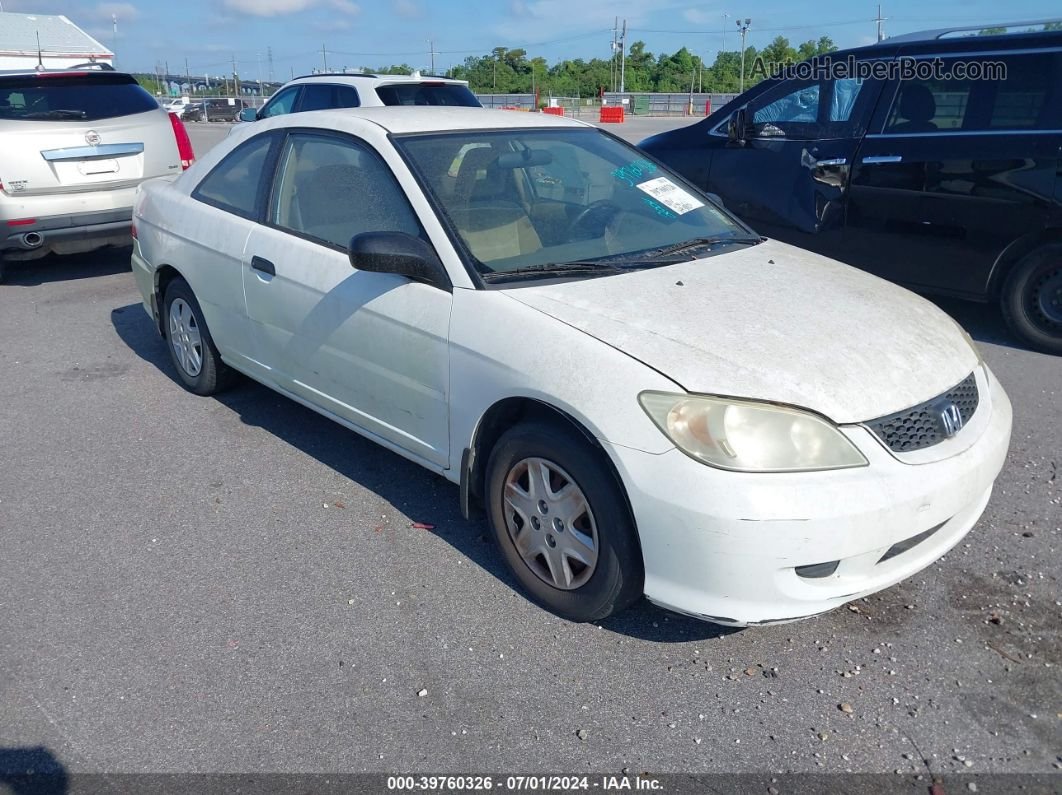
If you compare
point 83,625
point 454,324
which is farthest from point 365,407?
point 83,625

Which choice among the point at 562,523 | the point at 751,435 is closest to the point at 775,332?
the point at 751,435

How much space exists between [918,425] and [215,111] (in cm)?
5363

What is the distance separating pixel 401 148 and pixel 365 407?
109 cm

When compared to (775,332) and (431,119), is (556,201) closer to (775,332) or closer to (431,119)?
(431,119)

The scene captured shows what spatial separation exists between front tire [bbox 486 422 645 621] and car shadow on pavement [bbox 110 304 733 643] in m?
0.18

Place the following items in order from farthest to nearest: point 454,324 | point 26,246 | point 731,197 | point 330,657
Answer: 1. point 26,246
2. point 731,197
3. point 454,324
4. point 330,657

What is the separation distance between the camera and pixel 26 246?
7602 millimetres

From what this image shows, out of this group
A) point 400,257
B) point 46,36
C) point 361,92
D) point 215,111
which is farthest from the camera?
point 46,36

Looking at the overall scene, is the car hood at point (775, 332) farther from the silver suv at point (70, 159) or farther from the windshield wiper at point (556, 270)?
the silver suv at point (70, 159)

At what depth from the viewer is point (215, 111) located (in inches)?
1994

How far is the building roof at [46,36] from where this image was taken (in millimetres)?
62469

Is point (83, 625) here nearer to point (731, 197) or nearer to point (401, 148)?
point (401, 148)

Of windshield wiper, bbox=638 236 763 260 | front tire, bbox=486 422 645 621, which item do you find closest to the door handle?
front tire, bbox=486 422 645 621
